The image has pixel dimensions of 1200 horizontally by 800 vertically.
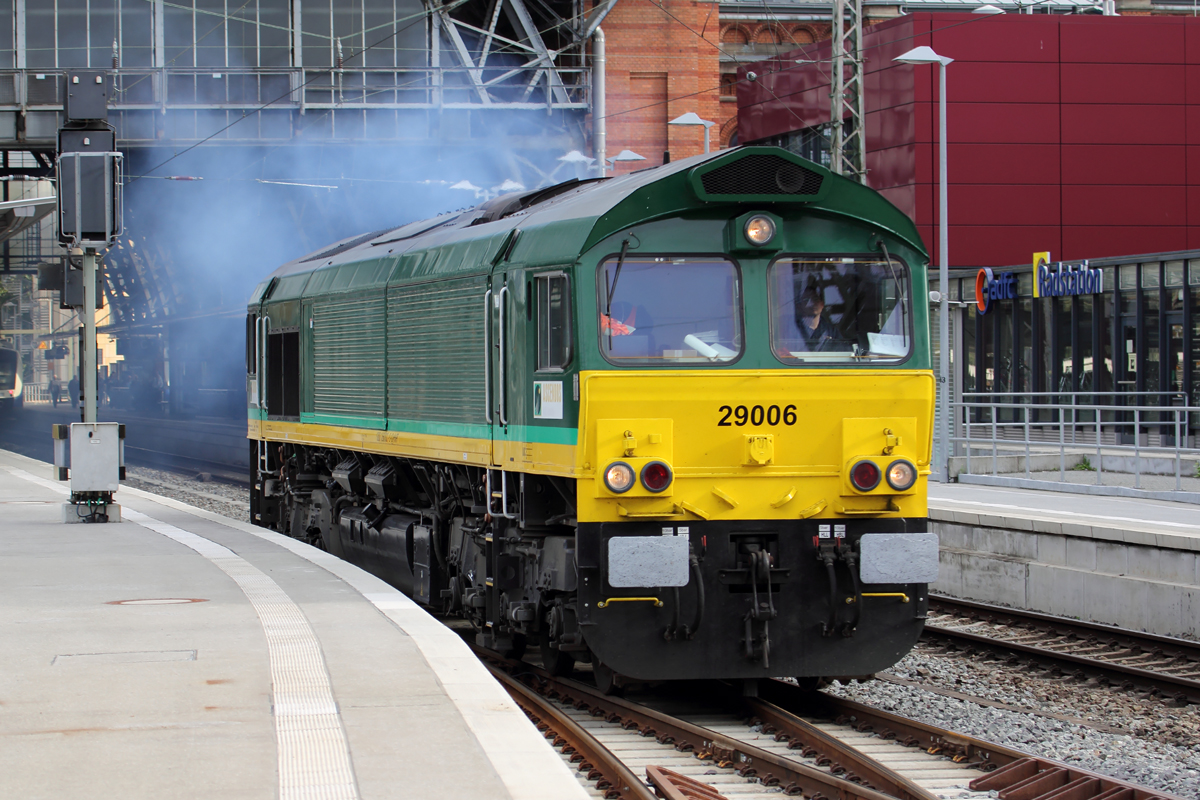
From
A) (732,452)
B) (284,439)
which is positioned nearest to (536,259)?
(732,452)

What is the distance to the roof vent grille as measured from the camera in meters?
8.94

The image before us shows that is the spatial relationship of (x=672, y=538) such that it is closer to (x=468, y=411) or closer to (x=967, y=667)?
(x=468, y=411)

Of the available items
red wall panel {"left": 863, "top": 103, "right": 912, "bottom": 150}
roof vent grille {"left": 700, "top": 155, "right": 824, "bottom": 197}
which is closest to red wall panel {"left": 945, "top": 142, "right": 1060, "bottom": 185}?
red wall panel {"left": 863, "top": 103, "right": 912, "bottom": 150}

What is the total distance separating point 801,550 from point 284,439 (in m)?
8.27

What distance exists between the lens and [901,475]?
8852 mm

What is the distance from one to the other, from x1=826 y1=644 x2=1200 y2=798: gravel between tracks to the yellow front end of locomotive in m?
1.50

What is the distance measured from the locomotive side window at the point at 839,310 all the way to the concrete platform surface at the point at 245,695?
8.96ft

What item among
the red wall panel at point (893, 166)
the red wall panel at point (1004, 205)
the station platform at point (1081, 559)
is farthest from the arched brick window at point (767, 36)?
the station platform at point (1081, 559)

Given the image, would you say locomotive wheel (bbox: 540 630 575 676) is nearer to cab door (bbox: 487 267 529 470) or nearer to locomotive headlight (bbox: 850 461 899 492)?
cab door (bbox: 487 267 529 470)

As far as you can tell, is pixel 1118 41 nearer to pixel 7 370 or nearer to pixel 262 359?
pixel 262 359

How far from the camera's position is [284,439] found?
51.8 ft

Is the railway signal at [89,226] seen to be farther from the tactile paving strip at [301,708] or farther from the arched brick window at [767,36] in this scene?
the arched brick window at [767,36]

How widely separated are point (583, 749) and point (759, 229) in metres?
3.22

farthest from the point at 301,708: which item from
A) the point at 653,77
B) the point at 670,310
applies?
the point at 653,77
